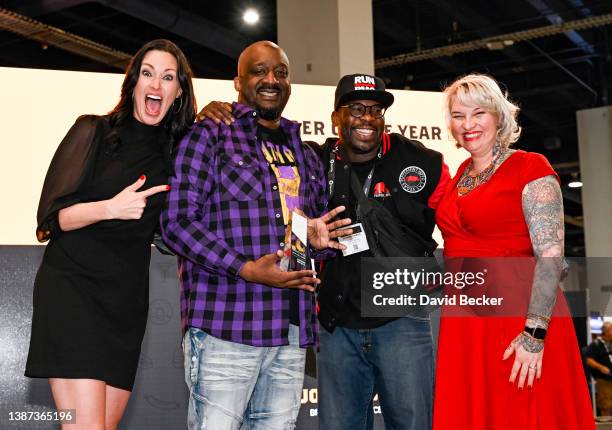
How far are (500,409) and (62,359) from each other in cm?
138

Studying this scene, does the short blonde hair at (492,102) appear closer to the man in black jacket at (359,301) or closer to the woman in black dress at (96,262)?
the man in black jacket at (359,301)

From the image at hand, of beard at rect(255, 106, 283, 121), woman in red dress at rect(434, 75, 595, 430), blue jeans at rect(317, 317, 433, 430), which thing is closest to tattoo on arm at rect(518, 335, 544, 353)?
woman in red dress at rect(434, 75, 595, 430)

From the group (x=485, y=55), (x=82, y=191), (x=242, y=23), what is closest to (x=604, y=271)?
(x=82, y=191)

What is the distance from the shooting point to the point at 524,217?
8.26 feet

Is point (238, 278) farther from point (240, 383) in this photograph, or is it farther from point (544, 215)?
point (544, 215)

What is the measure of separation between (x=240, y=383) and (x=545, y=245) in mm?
1049

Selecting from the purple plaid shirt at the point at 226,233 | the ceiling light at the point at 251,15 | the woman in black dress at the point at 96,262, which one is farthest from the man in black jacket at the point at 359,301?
the ceiling light at the point at 251,15

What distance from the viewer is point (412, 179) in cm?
297

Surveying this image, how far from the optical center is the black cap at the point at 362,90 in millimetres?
2965

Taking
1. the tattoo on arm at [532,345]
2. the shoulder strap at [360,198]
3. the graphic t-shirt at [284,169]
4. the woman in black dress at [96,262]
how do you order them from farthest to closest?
the shoulder strap at [360,198] → the graphic t-shirt at [284,169] → the tattoo on arm at [532,345] → the woman in black dress at [96,262]

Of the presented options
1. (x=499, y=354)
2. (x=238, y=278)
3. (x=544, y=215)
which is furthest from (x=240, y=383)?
(x=544, y=215)

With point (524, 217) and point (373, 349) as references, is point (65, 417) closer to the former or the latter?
point (373, 349)

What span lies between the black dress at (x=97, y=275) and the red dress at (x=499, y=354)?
104 cm

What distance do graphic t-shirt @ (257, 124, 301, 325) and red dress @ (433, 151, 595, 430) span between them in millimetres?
549
